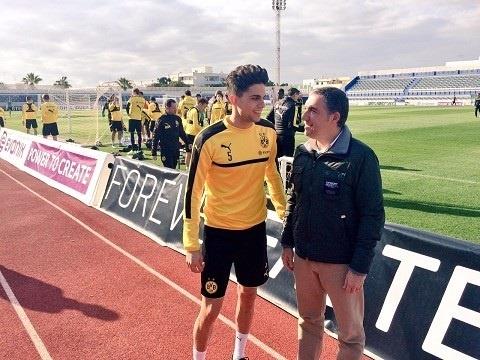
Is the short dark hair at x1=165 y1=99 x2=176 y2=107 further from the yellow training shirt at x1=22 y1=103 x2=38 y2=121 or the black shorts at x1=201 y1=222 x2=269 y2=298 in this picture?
the yellow training shirt at x1=22 y1=103 x2=38 y2=121

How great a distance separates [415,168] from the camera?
12383mm

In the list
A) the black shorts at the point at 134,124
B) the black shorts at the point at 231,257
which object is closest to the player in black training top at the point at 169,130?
the black shorts at the point at 134,124

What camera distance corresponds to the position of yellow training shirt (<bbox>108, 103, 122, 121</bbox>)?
18203 millimetres

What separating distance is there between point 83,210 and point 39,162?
17.2 feet

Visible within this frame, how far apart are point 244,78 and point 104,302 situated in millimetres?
3461

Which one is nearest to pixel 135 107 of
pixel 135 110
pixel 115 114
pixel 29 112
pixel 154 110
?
pixel 135 110

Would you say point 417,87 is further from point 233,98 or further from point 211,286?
point 211,286

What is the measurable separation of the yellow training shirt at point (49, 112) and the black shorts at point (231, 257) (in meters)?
17.6

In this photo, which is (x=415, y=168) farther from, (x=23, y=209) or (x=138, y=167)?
(x=23, y=209)

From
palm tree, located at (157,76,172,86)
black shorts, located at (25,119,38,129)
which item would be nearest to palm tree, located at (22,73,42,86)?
palm tree, located at (157,76,172,86)

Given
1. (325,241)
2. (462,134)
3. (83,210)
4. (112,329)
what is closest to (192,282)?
(112,329)

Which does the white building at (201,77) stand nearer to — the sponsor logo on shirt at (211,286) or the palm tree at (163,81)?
the palm tree at (163,81)

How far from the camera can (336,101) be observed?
279 centimetres

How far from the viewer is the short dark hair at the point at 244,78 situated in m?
3.01
